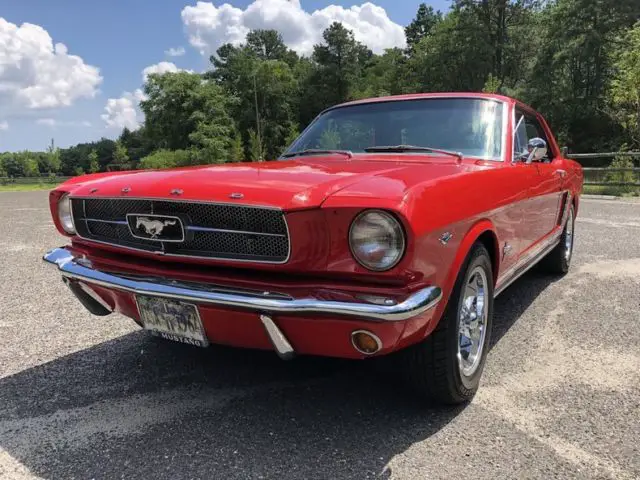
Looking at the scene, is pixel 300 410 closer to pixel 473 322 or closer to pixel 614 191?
pixel 473 322

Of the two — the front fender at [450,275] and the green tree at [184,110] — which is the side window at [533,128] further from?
the green tree at [184,110]

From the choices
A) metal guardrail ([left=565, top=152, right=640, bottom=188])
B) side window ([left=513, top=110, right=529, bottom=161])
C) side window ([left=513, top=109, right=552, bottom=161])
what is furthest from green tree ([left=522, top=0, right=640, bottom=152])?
side window ([left=513, top=110, right=529, bottom=161])

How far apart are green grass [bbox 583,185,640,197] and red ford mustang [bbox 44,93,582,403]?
1306 cm

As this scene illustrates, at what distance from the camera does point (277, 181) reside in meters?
2.33

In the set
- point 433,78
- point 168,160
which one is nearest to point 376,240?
point 168,160

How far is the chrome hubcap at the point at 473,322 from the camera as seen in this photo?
8.65 ft

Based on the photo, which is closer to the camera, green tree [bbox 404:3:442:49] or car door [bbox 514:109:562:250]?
car door [bbox 514:109:562:250]

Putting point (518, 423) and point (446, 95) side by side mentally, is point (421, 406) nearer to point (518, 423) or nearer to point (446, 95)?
point (518, 423)

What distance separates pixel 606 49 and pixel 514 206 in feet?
130

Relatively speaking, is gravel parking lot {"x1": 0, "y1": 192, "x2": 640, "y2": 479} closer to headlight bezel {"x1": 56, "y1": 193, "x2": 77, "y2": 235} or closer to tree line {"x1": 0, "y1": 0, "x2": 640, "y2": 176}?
headlight bezel {"x1": 56, "y1": 193, "x2": 77, "y2": 235}

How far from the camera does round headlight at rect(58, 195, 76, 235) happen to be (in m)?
3.01

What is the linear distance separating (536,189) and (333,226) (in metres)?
2.12

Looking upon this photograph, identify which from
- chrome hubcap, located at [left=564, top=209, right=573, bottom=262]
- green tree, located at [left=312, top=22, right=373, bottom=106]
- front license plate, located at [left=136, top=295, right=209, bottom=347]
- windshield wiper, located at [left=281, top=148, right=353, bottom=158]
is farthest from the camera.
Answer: green tree, located at [left=312, top=22, right=373, bottom=106]

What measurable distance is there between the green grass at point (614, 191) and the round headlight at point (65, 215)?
1469 cm
